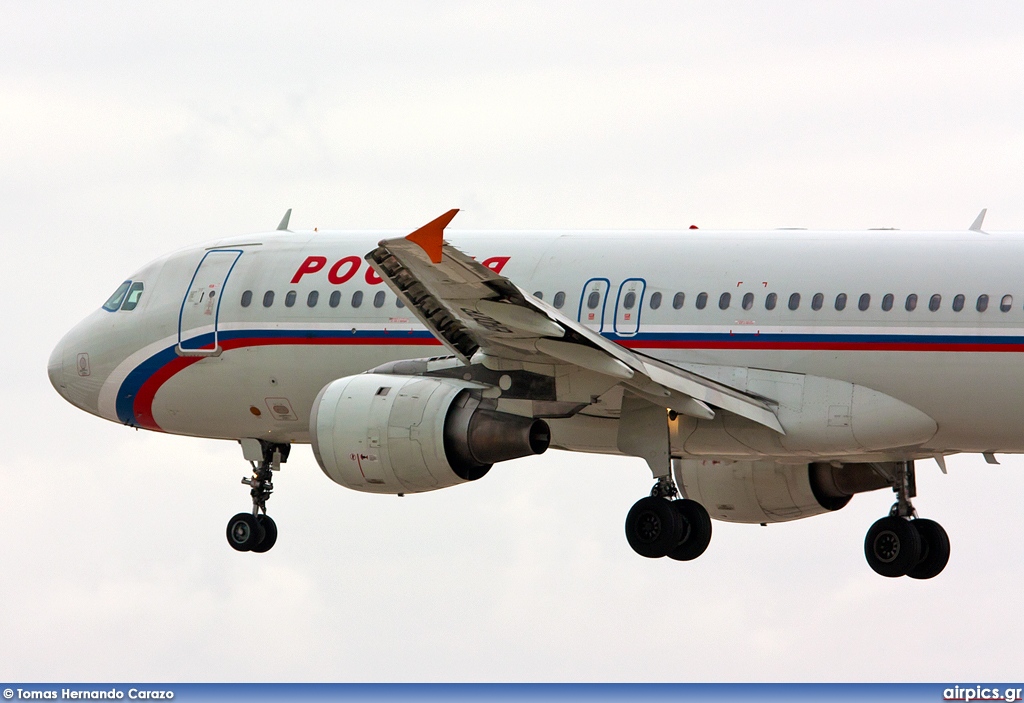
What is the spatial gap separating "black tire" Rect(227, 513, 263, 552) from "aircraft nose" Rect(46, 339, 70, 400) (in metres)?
3.41

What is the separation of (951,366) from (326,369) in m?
9.13

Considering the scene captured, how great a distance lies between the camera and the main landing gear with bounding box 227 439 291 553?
109 feet

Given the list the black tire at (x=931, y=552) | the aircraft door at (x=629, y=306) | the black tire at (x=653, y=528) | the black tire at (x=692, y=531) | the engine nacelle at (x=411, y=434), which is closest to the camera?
the engine nacelle at (x=411, y=434)

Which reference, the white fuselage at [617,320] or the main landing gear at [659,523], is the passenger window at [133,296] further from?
the main landing gear at [659,523]

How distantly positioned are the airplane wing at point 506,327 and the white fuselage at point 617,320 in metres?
0.99

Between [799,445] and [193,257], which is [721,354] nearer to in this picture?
[799,445]

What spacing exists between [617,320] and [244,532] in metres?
7.97

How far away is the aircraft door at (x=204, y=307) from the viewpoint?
31578mm

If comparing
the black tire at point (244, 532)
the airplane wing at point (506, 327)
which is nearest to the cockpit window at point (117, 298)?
the black tire at point (244, 532)

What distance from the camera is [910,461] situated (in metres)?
31.9

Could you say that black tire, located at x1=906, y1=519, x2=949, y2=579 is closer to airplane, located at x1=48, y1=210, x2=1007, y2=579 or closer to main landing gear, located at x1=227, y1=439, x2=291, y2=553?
airplane, located at x1=48, y1=210, x2=1007, y2=579

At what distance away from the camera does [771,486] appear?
32969 mm

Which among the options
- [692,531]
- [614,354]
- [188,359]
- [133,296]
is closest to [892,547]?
[692,531]

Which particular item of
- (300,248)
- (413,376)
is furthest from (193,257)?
(413,376)
